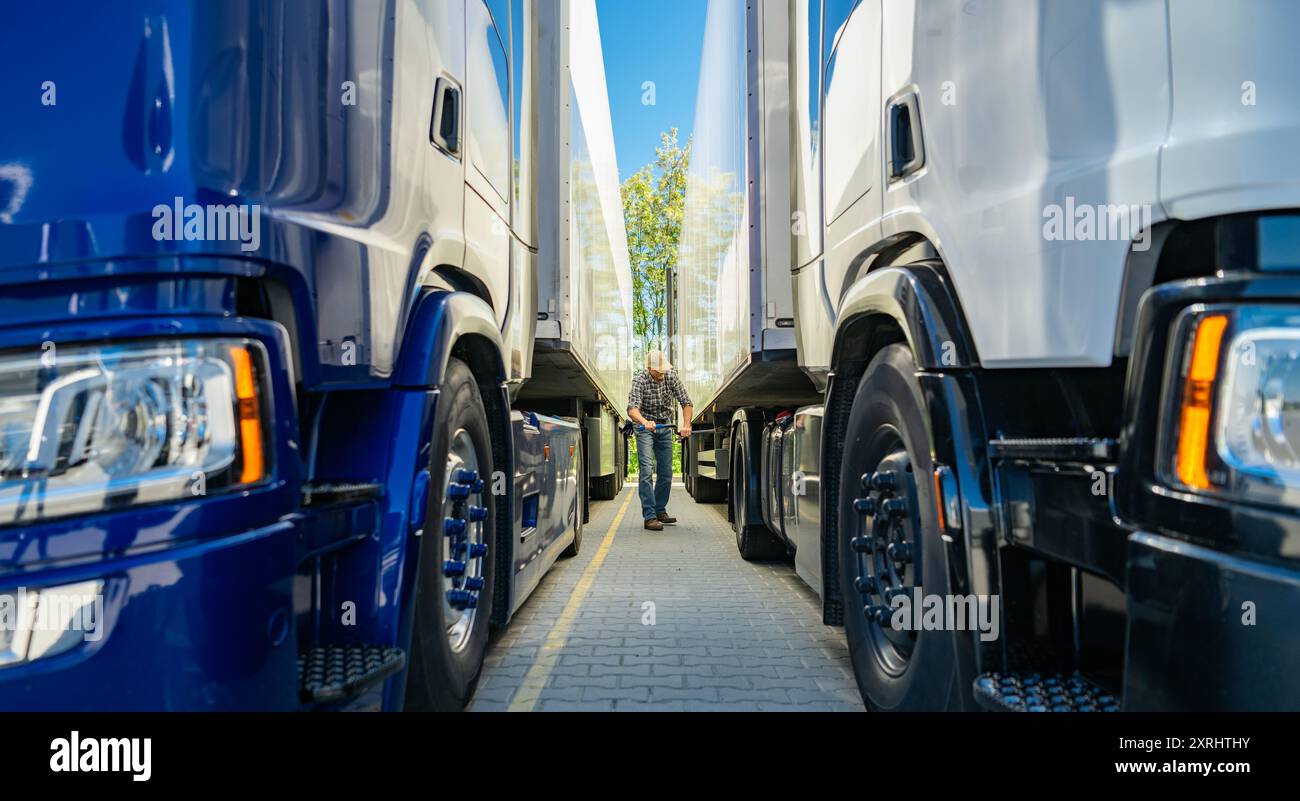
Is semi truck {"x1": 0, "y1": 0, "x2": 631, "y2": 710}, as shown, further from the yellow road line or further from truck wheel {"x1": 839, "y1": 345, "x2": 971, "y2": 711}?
truck wheel {"x1": 839, "y1": 345, "x2": 971, "y2": 711}

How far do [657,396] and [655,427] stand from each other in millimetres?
413

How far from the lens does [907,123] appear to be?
2.71m

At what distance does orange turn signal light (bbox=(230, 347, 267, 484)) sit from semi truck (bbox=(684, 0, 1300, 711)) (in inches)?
63.8

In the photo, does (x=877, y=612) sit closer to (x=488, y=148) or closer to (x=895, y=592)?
(x=895, y=592)

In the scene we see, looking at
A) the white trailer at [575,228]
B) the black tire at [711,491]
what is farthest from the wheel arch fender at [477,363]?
the black tire at [711,491]

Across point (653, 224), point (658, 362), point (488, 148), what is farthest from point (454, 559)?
point (653, 224)

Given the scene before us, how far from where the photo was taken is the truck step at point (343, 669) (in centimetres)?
182

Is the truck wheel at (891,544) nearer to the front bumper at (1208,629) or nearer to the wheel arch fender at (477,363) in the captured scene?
the front bumper at (1208,629)

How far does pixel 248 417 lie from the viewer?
1608mm

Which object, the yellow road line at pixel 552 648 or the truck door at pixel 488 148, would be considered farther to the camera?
the yellow road line at pixel 552 648

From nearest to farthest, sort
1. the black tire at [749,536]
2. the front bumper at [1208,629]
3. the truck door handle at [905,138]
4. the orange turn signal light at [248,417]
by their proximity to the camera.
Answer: the front bumper at [1208,629] → the orange turn signal light at [248,417] → the truck door handle at [905,138] → the black tire at [749,536]

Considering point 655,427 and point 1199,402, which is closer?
point 1199,402
